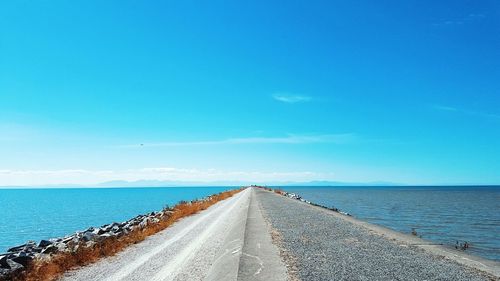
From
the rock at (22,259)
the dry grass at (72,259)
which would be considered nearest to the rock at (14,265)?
the dry grass at (72,259)

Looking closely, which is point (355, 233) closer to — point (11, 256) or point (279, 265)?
point (279, 265)

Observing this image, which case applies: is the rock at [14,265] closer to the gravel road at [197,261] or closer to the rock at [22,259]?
the rock at [22,259]

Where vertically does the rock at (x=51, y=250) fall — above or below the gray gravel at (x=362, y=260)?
below

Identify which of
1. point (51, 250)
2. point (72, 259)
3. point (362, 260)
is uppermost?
point (362, 260)

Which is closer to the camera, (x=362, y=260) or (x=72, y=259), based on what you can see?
(x=362, y=260)

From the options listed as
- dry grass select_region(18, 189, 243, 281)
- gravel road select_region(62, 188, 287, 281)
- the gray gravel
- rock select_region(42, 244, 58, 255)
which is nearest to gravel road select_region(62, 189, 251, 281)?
gravel road select_region(62, 188, 287, 281)

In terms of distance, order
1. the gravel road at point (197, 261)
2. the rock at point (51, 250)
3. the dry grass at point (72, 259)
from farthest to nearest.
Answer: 1. the rock at point (51, 250)
2. the dry grass at point (72, 259)
3. the gravel road at point (197, 261)

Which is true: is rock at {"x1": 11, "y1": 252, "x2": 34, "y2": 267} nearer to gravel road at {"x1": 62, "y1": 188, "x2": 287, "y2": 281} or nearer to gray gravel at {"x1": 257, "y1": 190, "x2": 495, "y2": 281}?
gravel road at {"x1": 62, "y1": 188, "x2": 287, "y2": 281}

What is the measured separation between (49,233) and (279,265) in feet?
122

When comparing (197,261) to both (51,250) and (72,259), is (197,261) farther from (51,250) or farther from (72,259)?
(51,250)

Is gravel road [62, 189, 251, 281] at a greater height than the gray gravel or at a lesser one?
lesser

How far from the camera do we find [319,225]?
2420 cm

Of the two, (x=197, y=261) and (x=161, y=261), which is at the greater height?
(x=197, y=261)

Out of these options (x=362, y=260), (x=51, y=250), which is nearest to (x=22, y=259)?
Result: (x=51, y=250)
